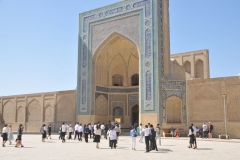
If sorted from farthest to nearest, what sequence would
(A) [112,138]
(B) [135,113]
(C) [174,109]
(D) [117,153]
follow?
(B) [135,113], (C) [174,109], (A) [112,138], (D) [117,153]

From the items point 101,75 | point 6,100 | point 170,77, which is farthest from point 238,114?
point 6,100

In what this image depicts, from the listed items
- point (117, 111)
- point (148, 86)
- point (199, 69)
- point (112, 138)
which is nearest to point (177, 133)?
point (148, 86)

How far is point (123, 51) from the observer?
882 inches

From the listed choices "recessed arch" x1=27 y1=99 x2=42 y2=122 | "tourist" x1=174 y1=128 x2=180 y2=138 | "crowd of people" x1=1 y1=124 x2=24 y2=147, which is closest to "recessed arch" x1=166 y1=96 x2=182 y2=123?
"tourist" x1=174 y1=128 x2=180 y2=138

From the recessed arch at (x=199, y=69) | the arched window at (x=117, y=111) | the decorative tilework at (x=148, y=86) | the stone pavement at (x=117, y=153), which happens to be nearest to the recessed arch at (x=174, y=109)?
the decorative tilework at (x=148, y=86)

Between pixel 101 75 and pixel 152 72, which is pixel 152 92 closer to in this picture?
pixel 152 72

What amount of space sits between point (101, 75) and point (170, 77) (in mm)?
5659

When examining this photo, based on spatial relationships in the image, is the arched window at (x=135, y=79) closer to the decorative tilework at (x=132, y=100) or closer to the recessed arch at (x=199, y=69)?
the decorative tilework at (x=132, y=100)

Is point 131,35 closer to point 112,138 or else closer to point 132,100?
point 132,100

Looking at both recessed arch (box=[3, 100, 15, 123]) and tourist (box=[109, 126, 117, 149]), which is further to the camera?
recessed arch (box=[3, 100, 15, 123])

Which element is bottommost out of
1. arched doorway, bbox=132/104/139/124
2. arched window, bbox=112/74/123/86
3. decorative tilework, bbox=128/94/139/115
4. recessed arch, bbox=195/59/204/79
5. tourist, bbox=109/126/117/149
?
tourist, bbox=109/126/117/149

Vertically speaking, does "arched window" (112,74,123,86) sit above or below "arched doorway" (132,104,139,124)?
above

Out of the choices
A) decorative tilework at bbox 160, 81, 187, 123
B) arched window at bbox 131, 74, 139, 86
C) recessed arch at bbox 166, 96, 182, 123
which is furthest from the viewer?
arched window at bbox 131, 74, 139, 86

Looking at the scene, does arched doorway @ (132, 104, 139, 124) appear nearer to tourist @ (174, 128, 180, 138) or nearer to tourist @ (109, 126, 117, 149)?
tourist @ (174, 128, 180, 138)
